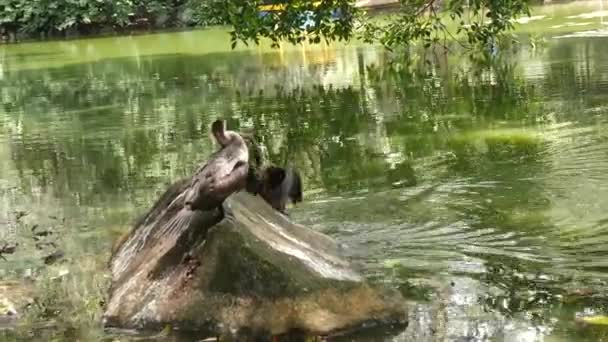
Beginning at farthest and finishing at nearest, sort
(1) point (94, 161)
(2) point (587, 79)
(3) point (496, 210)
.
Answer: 1. (2) point (587, 79)
2. (1) point (94, 161)
3. (3) point (496, 210)

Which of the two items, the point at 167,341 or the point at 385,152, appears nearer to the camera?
the point at 167,341

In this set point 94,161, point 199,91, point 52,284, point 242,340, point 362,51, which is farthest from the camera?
point 362,51

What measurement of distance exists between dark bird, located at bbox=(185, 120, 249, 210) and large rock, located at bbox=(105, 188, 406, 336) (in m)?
0.11

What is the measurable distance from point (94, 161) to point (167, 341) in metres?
→ 6.23

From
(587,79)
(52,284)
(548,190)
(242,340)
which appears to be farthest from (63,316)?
(587,79)

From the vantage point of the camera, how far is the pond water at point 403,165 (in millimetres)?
5734

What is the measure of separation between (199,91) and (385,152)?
23.6ft

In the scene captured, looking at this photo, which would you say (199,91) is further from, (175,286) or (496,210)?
(175,286)

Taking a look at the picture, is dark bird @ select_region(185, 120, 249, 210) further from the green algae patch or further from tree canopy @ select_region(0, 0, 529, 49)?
the green algae patch

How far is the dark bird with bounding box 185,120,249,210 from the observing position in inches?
201

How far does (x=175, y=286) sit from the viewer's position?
5105mm

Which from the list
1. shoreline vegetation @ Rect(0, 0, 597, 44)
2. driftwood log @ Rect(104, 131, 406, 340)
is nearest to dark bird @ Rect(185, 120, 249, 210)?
driftwood log @ Rect(104, 131, 406, 340)

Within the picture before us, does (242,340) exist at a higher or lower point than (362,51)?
lower

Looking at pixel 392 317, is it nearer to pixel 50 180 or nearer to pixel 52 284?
pixel 52 284
